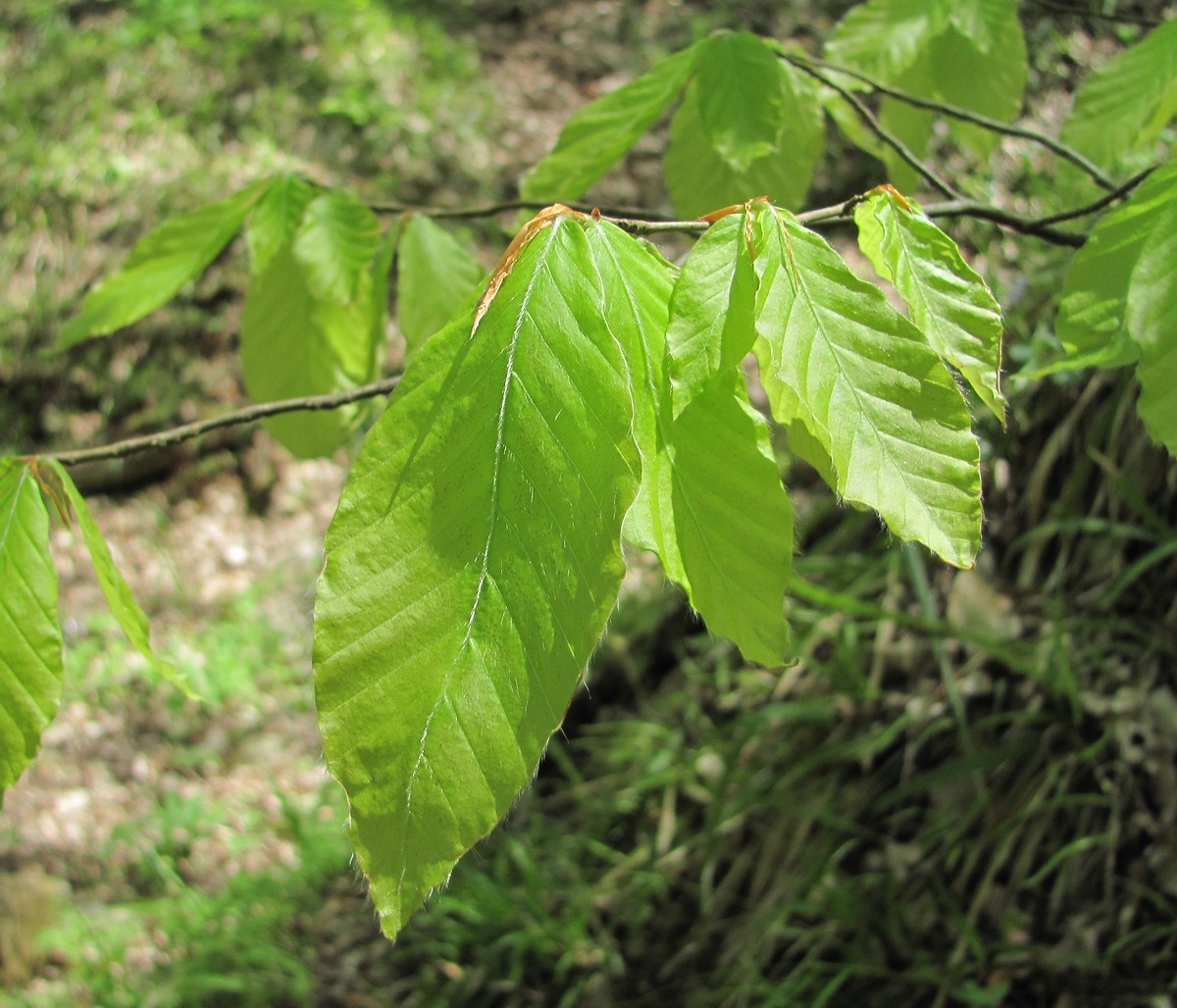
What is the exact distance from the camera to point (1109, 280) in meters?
0.54

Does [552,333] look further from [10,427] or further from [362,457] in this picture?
[10,427]

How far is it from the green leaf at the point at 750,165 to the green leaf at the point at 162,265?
0.41 metres

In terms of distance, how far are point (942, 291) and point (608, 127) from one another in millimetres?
381

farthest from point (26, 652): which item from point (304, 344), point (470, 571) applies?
point (304, 344)

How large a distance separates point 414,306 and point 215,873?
2.24 metres

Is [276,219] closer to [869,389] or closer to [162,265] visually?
[162,265]

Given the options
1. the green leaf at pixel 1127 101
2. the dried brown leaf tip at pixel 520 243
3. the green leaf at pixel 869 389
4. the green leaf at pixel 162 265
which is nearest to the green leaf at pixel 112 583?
the green leaf at pixel 162 265

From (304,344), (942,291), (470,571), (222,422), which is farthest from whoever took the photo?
(304,344)

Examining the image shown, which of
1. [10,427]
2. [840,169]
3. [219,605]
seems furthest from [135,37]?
[840,169]

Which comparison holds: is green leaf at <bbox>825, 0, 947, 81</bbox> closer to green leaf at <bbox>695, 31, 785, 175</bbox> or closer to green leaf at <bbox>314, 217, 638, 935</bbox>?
green leaf at <bbox>695, 31, 785, 175</bbox>

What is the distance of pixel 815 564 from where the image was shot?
218 centimetres

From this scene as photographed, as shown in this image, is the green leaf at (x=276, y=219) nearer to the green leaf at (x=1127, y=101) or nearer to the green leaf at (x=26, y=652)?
the green leaf at (x=26, y=652)

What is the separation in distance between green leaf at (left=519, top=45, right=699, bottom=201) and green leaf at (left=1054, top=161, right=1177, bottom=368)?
385mm

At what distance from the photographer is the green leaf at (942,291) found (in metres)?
0.50
